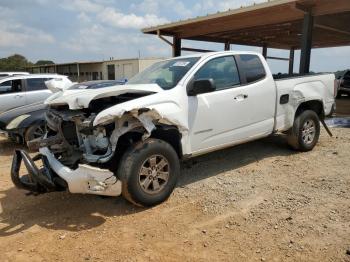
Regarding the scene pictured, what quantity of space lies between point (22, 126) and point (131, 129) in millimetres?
4251

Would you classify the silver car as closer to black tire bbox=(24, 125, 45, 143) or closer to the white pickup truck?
black tire bbox=(24, 125, 45, 143)

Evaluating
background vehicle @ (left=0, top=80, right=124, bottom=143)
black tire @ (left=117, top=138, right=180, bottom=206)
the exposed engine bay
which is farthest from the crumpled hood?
background vehicle @ (left=0, top=80, right=124, bottom=143)

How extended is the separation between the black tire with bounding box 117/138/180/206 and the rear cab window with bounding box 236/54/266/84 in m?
1.88

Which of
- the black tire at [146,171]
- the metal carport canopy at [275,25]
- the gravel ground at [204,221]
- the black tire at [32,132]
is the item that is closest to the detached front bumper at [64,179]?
the black tire at [146,171]

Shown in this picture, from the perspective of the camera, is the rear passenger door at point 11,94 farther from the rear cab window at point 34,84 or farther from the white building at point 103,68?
the white building at point 103,68

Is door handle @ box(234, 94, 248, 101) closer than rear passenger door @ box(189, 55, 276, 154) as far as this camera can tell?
No

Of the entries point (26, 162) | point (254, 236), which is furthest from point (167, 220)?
point (26, 162)

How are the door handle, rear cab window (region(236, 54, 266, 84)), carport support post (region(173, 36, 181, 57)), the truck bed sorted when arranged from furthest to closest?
carport support post (region(173, 36, 181, 57)) < the truck bed < rear cab window (region(236, 54, 266, 84)) < the door handle

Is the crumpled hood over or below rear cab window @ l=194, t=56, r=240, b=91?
below

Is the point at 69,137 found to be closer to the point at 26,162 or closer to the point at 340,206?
the point at 26,162

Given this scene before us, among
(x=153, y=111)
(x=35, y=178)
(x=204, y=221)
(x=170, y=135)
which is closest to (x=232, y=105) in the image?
(x=170, y=135)

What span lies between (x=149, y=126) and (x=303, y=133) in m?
3.56

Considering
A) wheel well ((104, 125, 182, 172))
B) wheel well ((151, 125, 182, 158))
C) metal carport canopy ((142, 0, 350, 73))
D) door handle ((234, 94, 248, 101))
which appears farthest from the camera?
metal carport canopy ((142, 0, 350, 73))

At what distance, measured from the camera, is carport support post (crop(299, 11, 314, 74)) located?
1010cm
